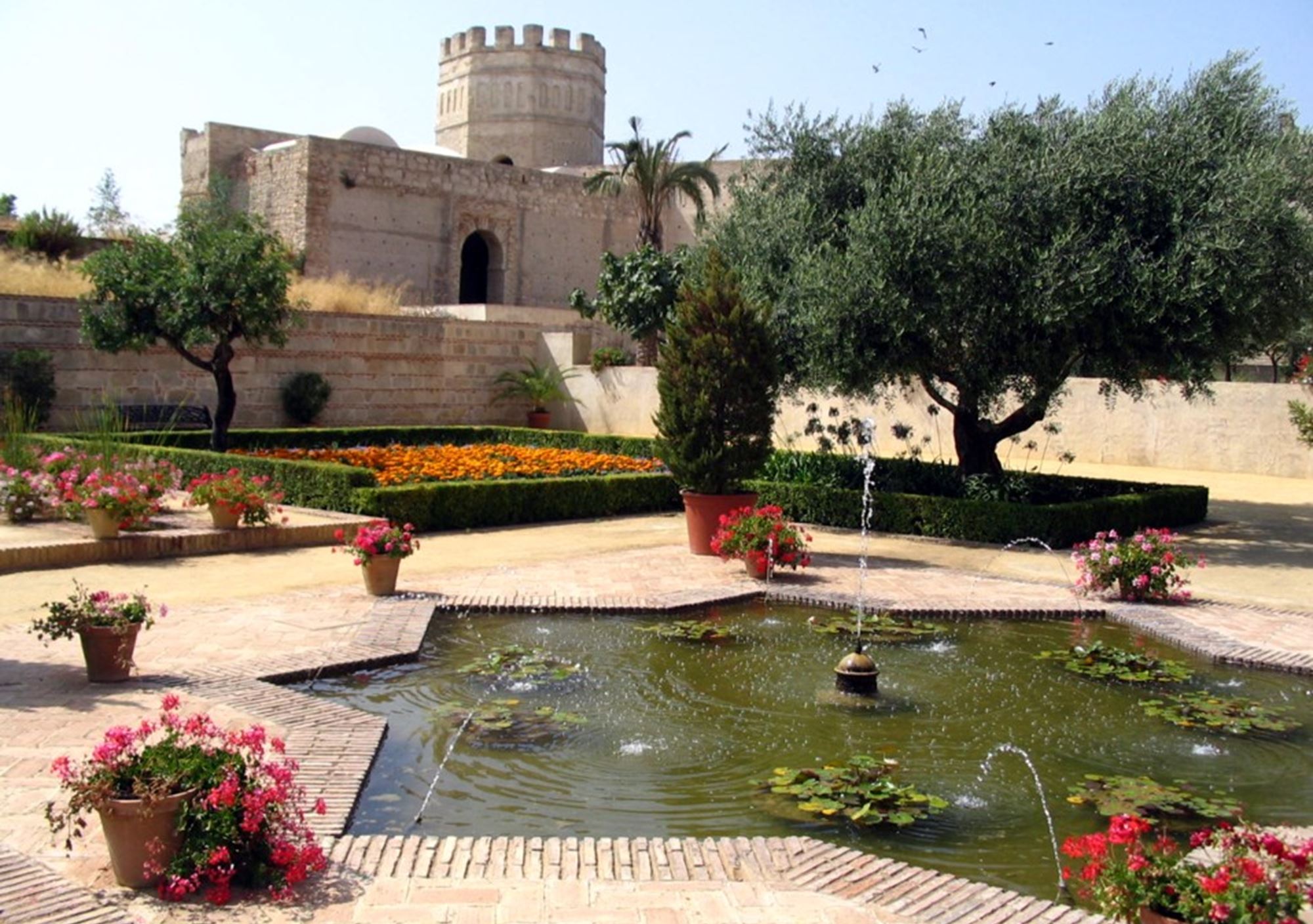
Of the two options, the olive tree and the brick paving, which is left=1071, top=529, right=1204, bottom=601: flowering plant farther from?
the olive tree

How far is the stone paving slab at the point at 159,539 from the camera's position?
32.9 ft

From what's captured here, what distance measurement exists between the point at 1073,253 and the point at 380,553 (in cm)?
725

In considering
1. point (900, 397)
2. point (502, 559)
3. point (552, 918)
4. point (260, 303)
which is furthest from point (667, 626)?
point (900, 397)

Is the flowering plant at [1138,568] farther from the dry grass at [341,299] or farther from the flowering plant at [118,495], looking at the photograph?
the dry grass at [341,299]

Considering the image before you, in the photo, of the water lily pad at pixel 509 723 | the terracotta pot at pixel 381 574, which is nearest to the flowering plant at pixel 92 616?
the water lily pad at pixel 509 723

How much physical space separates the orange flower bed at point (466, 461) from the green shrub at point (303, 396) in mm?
3335

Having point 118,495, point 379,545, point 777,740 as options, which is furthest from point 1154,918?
point 118,495

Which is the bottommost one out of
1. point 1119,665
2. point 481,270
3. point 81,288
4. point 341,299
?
point 1119,665

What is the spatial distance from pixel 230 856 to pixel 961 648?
5.33 m

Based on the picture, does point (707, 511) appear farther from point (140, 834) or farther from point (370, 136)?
point (370, 136)

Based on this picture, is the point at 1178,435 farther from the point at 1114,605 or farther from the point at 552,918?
the point at 552,918

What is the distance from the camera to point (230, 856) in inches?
160

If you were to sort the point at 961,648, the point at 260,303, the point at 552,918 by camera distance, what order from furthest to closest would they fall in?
the point at 260,303, the point at 961,648, the point at 552,918

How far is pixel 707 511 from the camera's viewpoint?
1140cm
